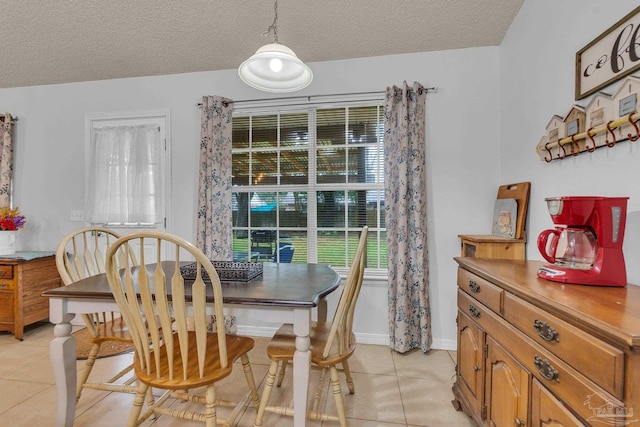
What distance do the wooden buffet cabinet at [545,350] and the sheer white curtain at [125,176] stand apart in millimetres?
2933

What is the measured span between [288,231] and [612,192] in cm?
224

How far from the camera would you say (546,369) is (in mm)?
920

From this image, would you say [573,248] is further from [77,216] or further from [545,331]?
[77,216]

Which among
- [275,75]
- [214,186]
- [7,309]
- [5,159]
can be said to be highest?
[275,75]

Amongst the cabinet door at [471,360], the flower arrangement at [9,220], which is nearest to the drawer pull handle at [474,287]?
the cabinet door at [471,360]

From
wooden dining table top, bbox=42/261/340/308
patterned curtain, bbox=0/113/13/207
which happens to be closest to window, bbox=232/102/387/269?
wooden dining table top, bbox=42/261/340/308

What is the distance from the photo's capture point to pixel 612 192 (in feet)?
4.12

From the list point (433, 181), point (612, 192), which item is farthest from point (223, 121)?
point (612, 192)

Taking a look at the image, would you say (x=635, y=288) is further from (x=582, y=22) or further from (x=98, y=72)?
(x=98, y=72)

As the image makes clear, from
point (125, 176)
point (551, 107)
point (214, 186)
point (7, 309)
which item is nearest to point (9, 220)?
point (7, 309)

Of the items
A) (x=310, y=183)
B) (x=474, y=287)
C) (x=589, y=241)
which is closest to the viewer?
(x=589, y=241)

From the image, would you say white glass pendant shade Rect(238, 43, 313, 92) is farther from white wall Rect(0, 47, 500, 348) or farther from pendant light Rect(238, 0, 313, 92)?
white wall Rect(0, 47, 500, 348)

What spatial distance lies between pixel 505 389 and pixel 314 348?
2.72ft

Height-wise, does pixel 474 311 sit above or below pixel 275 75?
below
